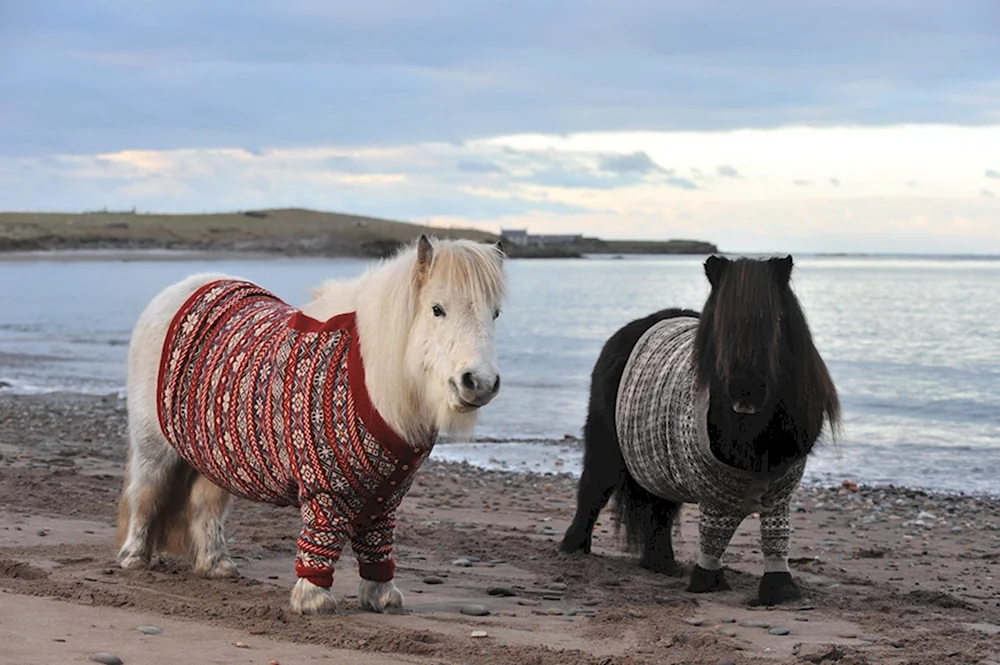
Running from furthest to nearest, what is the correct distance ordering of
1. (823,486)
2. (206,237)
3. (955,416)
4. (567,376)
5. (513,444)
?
(206,237), (567,376), (955,416), (513,444), (823,486)

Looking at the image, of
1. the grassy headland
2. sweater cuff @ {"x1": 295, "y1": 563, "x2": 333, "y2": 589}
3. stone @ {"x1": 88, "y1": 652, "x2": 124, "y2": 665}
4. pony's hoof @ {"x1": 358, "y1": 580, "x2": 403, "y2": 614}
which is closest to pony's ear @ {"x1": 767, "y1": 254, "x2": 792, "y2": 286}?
pony's hoof @ {"x1": 358, "y1": 580, "x2": 403, "y2": 614}

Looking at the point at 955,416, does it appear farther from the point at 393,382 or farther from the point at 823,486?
the point at 393,382

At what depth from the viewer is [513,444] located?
1460 centimetres

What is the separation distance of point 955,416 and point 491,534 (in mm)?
12727

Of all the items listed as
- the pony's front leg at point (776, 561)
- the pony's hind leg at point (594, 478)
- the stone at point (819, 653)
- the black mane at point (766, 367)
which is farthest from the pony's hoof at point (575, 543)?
the stone at point (819, 653)

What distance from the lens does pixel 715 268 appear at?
20.3ft

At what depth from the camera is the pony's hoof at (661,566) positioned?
283 inches

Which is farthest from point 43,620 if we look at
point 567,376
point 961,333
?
point 961,333

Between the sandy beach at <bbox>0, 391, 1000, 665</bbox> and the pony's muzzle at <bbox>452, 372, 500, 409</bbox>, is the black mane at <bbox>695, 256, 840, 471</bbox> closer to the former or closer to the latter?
the sandy beach at <bbox>0, 391, 1000, 665</bbox>

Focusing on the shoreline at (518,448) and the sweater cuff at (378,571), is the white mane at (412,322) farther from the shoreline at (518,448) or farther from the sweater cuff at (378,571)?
the shoreline at (518,448)

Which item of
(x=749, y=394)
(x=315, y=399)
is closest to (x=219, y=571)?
(x=315, y=399)

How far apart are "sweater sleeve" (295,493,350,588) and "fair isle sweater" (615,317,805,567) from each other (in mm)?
1868

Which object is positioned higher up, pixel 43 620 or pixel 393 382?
pixel 393 382

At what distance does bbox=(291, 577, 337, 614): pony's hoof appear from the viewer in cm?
543
